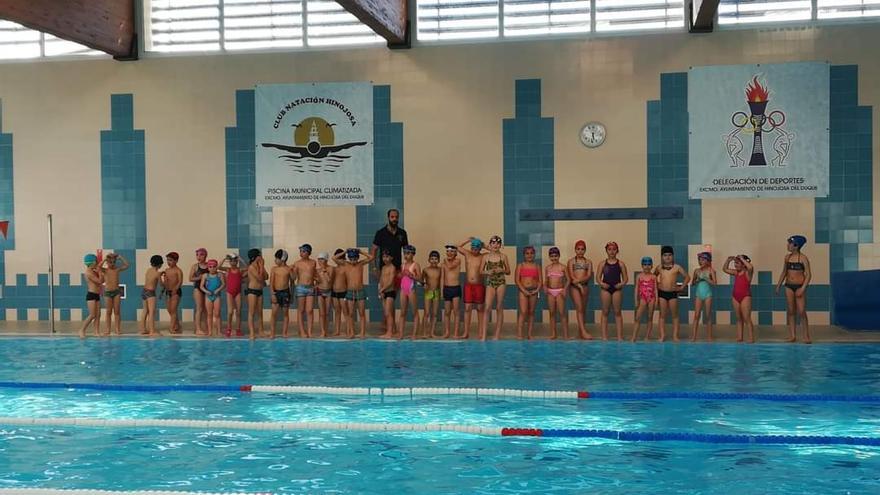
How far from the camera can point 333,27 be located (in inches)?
566

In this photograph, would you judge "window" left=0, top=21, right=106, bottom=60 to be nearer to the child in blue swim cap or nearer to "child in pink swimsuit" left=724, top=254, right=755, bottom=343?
"child in pink swimsuit" left=724, top=254, right=755, bottom=343

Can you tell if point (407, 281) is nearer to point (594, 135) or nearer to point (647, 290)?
point (647, 290)

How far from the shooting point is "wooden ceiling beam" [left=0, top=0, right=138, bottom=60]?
11.5m

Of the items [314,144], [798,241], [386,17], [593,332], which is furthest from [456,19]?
[798,241]

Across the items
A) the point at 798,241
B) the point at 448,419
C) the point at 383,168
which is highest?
the point at 383,168

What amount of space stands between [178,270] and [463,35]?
5419 millimetres

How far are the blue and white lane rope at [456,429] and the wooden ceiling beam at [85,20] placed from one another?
240 inches

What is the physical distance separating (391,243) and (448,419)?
6548 millimetres

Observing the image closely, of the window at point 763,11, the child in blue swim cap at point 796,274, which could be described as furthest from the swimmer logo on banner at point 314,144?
the child in blue swim cap at point 796,274

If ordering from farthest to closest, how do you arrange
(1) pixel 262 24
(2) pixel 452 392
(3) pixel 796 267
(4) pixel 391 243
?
(1) pixel 262 24 → (4) pixel 391 243 → (3) pixel 796 267 → (2) pixel 452 392

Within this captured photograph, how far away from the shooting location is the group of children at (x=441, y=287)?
1252 centimetres

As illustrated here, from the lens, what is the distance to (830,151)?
1305cm

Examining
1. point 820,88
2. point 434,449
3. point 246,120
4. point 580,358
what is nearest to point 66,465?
point 434,449

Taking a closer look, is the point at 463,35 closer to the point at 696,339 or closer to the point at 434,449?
the point at 696,339
